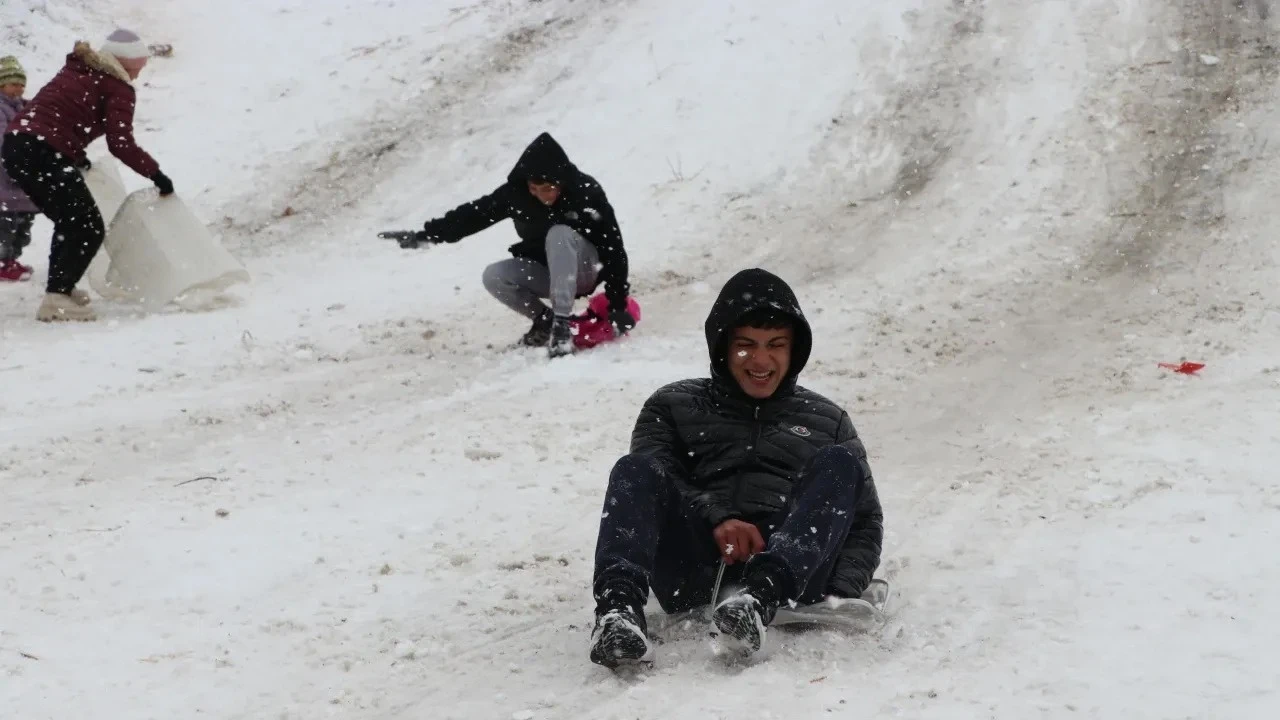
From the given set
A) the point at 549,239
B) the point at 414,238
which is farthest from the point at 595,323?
the point at 414,238

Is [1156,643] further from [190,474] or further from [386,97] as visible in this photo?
[386,97]

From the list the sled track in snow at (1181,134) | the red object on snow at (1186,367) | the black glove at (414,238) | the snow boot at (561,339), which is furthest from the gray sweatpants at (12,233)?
the red object on snow at (1186,367)

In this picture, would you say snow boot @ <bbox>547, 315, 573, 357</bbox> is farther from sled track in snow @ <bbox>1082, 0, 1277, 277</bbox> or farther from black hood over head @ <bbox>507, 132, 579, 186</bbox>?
sled track in snow @ <bbox>1082, 0, 1277, 277</bbox>

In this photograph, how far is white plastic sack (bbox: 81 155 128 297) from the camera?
908 cm

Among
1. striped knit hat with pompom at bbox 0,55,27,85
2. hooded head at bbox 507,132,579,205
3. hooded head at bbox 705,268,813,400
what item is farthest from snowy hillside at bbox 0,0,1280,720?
striped knit hat with pompom at bbox 0,55,27,85

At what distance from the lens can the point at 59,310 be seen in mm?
8312

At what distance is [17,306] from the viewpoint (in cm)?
880

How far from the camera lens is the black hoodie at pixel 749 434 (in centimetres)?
388

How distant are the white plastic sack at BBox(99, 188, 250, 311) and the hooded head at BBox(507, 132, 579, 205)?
2834 millimetres

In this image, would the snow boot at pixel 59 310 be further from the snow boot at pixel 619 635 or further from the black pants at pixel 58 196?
the snow boot at pixel 619 635

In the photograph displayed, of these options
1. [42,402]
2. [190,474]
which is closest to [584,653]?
[190,474]

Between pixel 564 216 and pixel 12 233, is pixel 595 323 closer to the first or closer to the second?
pixel 564 216

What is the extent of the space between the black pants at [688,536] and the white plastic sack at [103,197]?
22.0 feet

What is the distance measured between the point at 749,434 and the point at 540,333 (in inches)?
152
